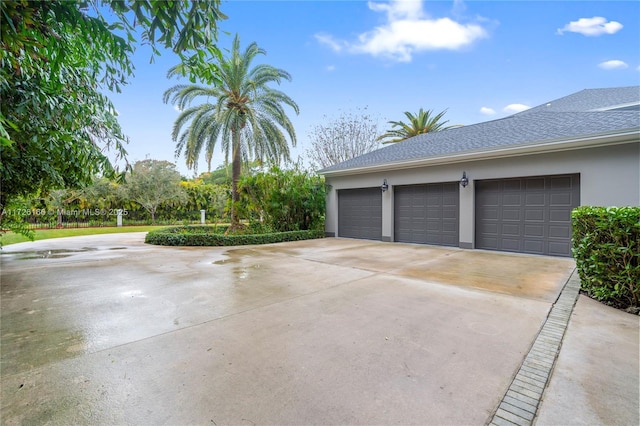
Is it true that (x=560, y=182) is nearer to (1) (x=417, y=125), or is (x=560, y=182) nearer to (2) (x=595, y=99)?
(2) (x=595, y=99)

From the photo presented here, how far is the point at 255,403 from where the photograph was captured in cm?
199

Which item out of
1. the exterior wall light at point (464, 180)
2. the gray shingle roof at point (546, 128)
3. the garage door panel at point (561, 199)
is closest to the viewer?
the gray shingle roof at point (546, 128)

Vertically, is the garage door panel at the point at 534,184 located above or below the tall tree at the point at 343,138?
below

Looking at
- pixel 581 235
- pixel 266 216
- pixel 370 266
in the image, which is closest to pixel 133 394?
pixel 370 266

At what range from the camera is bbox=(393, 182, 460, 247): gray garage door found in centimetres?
945

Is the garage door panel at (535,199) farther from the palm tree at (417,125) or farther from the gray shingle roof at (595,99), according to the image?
the palm tree at (417,125)

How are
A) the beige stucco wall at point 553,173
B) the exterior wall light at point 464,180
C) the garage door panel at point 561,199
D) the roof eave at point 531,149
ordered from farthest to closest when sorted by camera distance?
the exterior wall light at point 464,180, the garage door panel at point 561,199, the beige stucco wall at point 553,173, the roof eave at point 531,149

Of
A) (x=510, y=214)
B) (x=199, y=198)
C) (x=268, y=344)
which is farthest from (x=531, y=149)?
(x=199, y=198)

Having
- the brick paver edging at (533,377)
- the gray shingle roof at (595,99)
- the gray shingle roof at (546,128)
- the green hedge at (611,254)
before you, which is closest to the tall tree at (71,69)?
the brick paver edging at (533,377)

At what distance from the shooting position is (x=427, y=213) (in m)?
10.1

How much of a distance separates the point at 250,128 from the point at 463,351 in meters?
11.0

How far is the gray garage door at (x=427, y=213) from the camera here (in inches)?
372

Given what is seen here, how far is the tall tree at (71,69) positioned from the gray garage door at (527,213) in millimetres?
8146

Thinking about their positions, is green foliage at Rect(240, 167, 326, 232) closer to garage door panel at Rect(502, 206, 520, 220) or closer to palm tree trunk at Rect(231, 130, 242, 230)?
palm tree trunk at Rect(231, 130, 242, 230)
